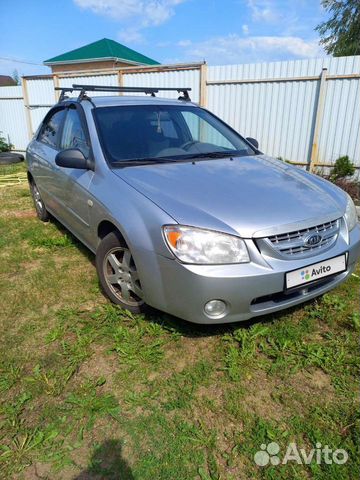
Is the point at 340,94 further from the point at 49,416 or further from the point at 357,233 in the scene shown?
the point at 49,416

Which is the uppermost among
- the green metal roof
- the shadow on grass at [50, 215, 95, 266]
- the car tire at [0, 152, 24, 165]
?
the green metal roof

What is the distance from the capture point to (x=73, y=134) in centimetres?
360

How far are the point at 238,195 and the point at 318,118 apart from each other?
5947 mm

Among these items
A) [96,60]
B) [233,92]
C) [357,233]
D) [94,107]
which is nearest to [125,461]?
[357,233]

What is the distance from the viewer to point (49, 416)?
200 cm

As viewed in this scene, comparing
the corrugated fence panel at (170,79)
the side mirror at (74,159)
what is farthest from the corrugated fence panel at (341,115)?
the side mirror at (74,159)

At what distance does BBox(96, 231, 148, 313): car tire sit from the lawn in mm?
116

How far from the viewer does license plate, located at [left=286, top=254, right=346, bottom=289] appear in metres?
2.21

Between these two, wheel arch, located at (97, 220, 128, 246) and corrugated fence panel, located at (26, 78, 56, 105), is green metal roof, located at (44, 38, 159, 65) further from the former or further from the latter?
wheel arch, located at (97, 220, 128, 246)

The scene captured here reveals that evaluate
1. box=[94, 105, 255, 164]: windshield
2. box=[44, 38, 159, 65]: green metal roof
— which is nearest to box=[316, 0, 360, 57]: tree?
box=[44, 38, 159, 65]: green metal roof

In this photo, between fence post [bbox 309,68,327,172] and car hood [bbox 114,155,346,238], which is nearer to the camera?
car hood [bbox 114,155,346,238]

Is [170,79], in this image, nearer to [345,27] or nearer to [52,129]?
[52,129]

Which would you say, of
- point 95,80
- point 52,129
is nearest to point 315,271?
point 52,129

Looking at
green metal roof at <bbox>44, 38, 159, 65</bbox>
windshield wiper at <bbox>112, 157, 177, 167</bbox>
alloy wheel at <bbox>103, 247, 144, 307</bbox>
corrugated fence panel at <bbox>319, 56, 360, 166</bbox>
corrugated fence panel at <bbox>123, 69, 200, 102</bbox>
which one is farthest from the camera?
green metal roof at <bbox>44, 38, 159, 65</bbox>
